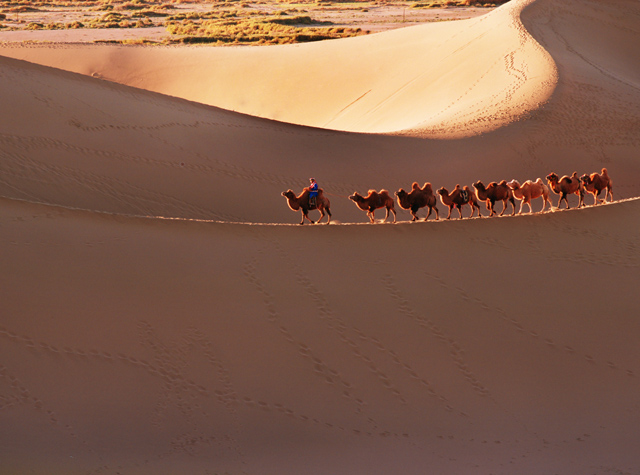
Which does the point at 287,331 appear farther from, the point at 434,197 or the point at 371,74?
the point at 371,74

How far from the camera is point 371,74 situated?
3456cm

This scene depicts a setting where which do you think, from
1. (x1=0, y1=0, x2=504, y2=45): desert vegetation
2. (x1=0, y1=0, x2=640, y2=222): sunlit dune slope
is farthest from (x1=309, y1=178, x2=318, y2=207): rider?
(x1=0, y1=0, x2=504, y2=45): desert vegetation

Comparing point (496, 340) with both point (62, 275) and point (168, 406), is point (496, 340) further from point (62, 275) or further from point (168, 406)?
point (62, 275)

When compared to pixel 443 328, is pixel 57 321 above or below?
above

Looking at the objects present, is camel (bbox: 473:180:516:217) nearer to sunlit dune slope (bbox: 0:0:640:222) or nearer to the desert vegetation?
sunlit dune slope (bbox: 0:0:640:222)

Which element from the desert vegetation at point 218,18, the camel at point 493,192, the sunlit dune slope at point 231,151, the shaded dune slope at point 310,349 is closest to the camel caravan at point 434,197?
the camel at point 493,192

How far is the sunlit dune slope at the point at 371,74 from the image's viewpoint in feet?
83.1

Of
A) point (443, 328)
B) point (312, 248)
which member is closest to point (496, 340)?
point (443, 328)

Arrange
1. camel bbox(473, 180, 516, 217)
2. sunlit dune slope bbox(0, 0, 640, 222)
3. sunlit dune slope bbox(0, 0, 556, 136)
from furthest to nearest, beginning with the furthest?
sunlit dune slope bbox(0, 0, 556, 136)
sunlit dune slope bbox(0, 0, 640, 222)
camel bbox(473, 180, 516, 217)

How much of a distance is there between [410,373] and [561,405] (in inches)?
67.5

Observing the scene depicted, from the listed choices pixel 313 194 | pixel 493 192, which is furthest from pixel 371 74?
pixel 313 194

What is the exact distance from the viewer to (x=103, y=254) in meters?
9.88

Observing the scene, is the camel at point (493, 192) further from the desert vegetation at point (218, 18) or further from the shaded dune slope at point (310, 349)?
the desert vegetation at point (218, 18)

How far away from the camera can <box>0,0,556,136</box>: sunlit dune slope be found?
2534 cm
